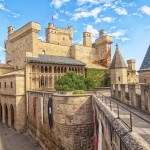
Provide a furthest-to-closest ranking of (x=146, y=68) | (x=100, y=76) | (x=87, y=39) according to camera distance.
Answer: (x=87, y=39)
(x=100, y=76)
(x=146, y=68)

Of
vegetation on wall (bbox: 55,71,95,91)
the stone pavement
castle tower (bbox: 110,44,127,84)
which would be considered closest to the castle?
the stone pavement

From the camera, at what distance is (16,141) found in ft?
66.9

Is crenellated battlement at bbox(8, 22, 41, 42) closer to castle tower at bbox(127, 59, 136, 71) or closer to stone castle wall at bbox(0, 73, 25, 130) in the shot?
stone castle wall at bbox(0, 73, 25, 130)

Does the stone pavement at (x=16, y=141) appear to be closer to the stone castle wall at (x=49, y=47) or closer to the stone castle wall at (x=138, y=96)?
the stone castle wall at (x=49, y=47)

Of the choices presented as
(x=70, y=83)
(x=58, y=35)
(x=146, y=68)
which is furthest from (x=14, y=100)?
(x=58, y=35)

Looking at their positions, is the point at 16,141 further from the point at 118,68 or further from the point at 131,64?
the point at 131,64

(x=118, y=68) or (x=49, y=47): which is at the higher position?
(x=49, y=47)

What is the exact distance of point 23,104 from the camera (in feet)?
84.7

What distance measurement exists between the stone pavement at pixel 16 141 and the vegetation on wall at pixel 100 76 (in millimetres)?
18052

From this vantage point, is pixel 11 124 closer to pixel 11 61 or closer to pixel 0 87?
pixel 0 87

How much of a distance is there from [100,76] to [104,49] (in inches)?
287

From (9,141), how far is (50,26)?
29.0m

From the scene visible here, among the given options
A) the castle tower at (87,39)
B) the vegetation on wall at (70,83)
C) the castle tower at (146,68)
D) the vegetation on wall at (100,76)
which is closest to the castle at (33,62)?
the castle tower at (87,39)

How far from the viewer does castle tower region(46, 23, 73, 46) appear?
41625 mm
